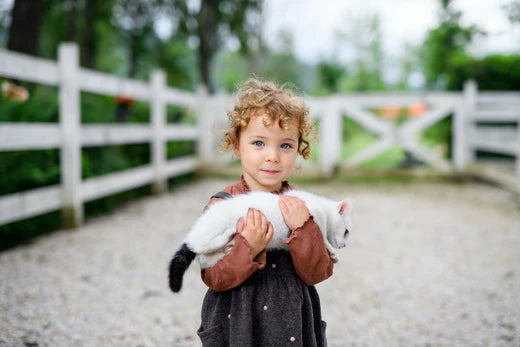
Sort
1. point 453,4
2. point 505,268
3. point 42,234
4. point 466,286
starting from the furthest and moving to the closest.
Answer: point 453,4, point 42,234, point 505,268, point 466,286

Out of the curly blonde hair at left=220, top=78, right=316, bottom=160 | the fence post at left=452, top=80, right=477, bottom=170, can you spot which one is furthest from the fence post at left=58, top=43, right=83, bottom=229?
the fence post at left=452, top=80, right=477, bottom=170

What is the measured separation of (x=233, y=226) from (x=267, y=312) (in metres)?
0.27

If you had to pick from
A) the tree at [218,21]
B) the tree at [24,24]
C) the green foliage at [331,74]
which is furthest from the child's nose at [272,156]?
the green foliage at [331,74]

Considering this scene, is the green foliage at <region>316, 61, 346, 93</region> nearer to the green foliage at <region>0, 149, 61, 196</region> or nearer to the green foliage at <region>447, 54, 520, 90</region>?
the green foliage at <region>447, 54, 520, 90</region>

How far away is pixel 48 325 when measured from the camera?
8.32 feet

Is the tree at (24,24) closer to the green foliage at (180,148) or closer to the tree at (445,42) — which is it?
the green foliage at (180,148)

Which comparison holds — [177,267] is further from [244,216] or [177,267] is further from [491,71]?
[491,71]

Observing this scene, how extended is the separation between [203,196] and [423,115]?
419cm

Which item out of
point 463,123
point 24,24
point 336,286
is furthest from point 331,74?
point 336,286

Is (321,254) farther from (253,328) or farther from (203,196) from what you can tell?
(203,196)

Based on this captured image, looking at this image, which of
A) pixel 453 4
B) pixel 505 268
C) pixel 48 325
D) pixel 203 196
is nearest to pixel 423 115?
pixel 203 196

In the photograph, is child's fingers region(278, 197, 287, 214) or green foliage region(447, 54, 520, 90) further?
green foliage region(447, 54, 520, 90)

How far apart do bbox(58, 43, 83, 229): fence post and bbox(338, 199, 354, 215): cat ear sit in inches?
149

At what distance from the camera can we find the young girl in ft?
4.26
